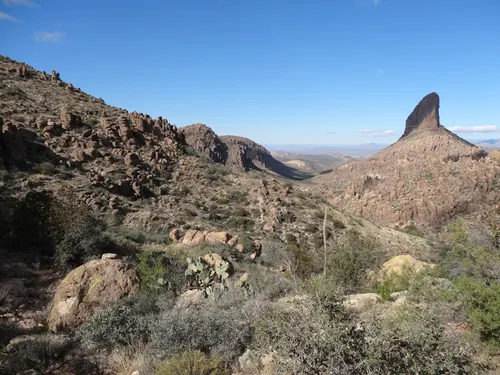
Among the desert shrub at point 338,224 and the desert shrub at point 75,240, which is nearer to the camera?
the desert shrub at point 75,240

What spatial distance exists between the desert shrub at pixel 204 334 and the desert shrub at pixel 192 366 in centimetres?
34

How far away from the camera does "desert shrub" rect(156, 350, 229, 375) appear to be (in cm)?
423

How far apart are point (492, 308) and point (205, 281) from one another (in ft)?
22.0

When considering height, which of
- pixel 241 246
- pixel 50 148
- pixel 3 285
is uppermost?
pixel 50 148

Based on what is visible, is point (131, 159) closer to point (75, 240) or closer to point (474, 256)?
point (75, 240)

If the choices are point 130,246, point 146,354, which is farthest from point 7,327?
point 130,246

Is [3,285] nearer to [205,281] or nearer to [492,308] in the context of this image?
[205,281]

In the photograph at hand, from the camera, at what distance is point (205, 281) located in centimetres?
894

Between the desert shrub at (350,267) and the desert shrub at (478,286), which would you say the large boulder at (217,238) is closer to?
the desert shrub at (350,267)

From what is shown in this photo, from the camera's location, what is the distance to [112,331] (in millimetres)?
5805

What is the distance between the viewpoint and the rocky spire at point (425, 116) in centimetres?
12374

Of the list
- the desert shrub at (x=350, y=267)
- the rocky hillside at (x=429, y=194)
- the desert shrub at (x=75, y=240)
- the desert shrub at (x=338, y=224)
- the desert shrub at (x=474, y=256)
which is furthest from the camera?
the rocky hillside at (x=429, y=194)

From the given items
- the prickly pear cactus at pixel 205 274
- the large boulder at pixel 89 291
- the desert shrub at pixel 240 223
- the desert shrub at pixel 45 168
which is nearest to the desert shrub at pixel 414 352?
the prickly pear cactus at pixel 205 274

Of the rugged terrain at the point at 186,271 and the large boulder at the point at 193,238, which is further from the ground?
the rugged terrain at the point at 186,271
